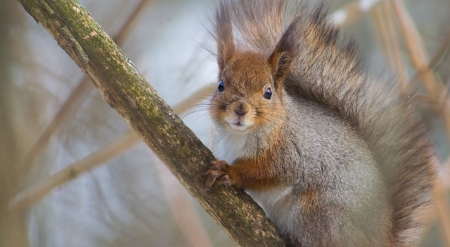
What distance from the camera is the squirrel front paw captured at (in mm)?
2297

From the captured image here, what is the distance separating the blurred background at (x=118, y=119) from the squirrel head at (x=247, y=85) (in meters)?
0.19

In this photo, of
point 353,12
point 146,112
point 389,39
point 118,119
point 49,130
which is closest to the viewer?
point 146,112

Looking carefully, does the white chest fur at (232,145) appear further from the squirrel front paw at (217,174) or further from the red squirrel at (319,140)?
the squirrel front paw at (217,174)

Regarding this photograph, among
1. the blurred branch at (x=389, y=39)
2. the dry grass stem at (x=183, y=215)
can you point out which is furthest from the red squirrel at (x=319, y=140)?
the dry grass stem at (x=183, y=215)

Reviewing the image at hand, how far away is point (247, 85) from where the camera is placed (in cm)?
251

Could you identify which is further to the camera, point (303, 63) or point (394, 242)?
point (303, 63)

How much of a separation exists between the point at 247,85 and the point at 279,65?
219 millimetres

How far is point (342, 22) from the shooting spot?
3.04 m

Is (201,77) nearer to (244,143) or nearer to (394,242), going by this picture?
(244,143)

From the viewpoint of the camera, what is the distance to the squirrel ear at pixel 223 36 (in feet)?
8.75

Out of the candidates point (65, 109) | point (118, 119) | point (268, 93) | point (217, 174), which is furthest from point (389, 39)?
point (118, 119)

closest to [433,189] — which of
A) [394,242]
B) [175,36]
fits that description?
[394,242]

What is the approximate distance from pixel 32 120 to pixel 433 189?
1.98m

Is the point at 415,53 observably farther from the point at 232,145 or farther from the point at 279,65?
the point at 232,145
